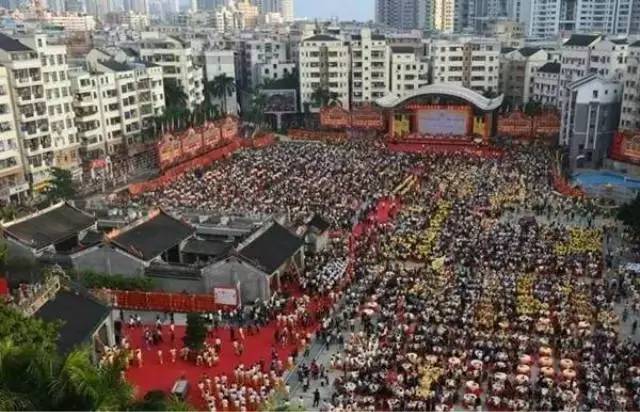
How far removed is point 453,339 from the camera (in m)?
26.7

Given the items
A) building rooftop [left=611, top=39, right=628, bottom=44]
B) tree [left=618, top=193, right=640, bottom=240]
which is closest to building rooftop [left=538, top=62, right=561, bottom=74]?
building rooftop [left=611, top=39, right=628, bottom=44]

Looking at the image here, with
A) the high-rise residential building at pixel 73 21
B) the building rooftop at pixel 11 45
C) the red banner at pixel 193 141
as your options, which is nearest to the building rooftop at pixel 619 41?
the red banner at pixel 193 141

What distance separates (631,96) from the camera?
56406 mm

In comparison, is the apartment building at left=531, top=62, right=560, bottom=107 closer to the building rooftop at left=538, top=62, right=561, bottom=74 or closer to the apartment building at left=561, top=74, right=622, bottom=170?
the building rooftop at left=538, top=62, right=561, bottom=74

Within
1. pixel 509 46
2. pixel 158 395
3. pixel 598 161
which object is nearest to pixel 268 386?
pixel 158 395

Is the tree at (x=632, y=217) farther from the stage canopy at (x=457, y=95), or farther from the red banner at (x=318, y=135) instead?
the red banner at (x=318, y=135)

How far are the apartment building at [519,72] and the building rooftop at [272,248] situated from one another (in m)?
52.5

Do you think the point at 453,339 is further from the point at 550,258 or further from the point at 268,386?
the point at 550,258

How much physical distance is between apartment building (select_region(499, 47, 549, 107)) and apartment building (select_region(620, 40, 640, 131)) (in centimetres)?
2255

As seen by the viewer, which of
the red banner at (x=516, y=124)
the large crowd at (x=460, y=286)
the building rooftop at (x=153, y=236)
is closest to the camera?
the large crowd at (x=460, y=286)

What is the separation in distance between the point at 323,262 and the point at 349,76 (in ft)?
168

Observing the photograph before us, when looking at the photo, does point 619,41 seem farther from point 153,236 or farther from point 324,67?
point 153,236

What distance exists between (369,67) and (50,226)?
178 ft

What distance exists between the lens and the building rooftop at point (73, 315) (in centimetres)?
2428
